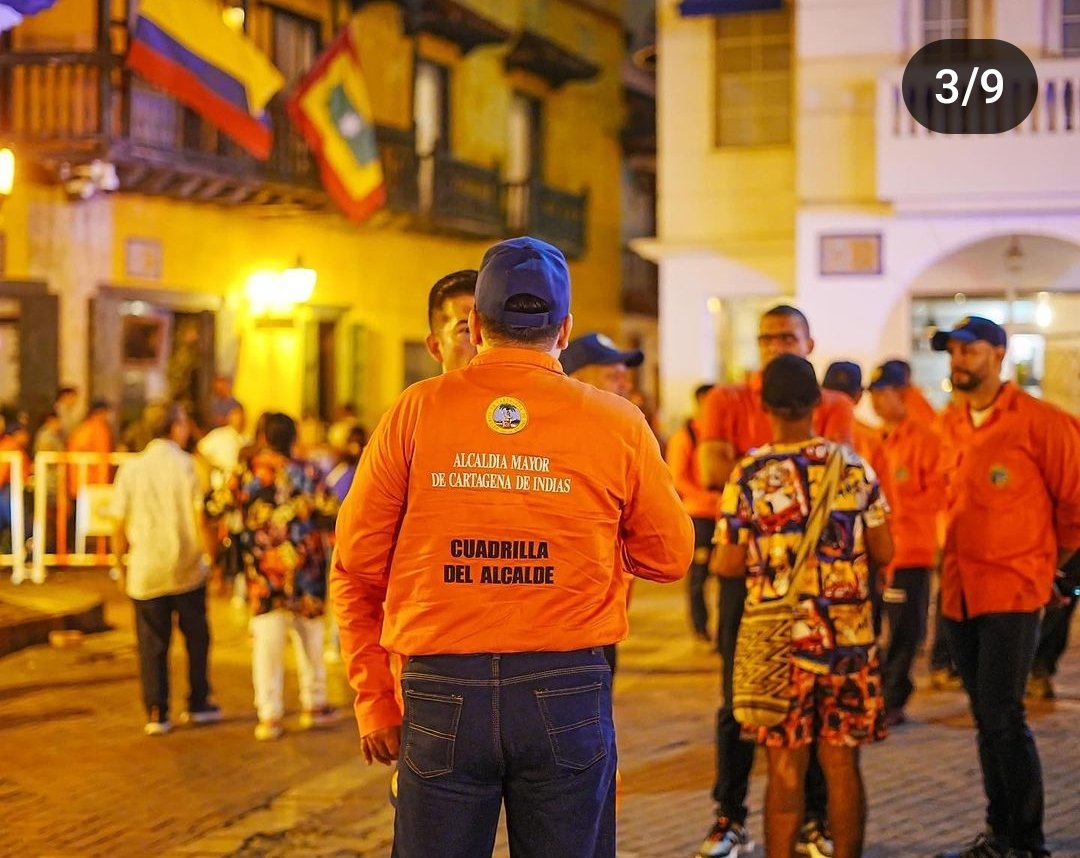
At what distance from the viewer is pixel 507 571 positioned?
11.2 ft

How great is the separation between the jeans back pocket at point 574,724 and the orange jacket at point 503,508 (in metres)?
0.11

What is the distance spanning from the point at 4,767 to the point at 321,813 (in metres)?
1.99

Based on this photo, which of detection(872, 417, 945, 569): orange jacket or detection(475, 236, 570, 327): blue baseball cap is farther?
detection(872, 417, 945, 569): orange jacket

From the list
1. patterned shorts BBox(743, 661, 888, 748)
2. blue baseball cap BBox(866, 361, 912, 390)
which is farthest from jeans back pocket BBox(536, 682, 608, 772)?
blue baseball cap BBox(866, 361, 912, 390)

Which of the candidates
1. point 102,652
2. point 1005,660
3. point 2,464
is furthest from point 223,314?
point 1005,660

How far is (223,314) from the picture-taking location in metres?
21.1

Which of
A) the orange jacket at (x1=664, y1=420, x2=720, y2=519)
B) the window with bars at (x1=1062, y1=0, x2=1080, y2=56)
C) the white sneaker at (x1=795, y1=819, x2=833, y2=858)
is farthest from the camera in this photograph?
the window with bars at (x1=1062, y1=0, x2=1080, y2=56)

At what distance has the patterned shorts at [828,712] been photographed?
5289 mm

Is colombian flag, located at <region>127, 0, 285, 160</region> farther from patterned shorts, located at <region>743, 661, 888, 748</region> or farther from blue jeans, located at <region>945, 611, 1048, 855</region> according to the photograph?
patterned shorts, located at <region>743, 661, 888, 748</region>

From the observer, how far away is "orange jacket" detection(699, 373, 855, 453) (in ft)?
20.6

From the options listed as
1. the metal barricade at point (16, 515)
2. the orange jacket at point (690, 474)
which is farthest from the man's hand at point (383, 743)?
the metal barricade at point (16, 515)

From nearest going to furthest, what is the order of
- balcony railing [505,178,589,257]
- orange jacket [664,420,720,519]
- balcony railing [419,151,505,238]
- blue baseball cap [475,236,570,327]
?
1. blue baseball cap [475,236,570,327]
2. orange jacket [664,420,720,519]
3. balcony railing [419,151,505,238]
4. balcony railing [505,178,589,257]
